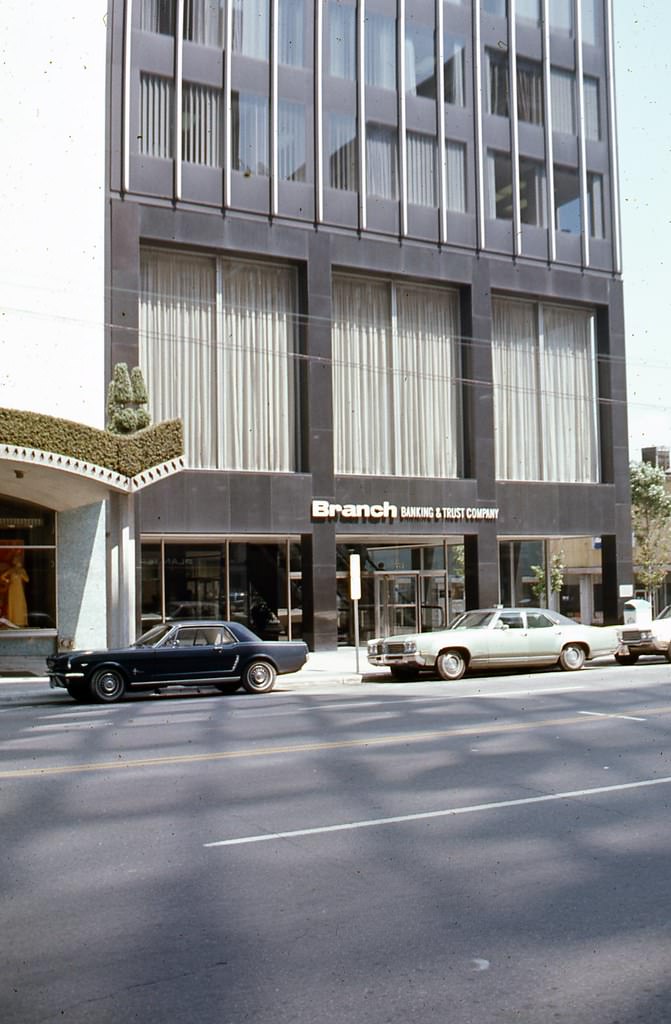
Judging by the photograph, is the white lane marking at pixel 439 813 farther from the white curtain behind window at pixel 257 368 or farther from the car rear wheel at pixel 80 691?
the white curtain behind window at pixel 257 368

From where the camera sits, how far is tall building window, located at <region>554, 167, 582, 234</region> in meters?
35.2

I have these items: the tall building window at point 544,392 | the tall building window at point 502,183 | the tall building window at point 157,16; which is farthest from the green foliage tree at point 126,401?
the tall building window at point 502,183

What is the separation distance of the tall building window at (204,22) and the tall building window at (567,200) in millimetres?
11786

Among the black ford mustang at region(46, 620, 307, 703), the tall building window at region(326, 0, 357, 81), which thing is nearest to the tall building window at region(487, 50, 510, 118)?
the tall building window at region(326, 0, 357, 81)

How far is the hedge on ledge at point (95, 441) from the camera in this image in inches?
892

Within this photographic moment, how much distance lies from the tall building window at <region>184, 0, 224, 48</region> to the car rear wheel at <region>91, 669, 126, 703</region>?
19.0 m

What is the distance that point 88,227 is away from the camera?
89.8 ft

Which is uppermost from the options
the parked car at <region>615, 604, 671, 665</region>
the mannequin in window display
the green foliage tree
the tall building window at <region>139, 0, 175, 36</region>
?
the tall building window at <region>139, 0, 175, 36</region>

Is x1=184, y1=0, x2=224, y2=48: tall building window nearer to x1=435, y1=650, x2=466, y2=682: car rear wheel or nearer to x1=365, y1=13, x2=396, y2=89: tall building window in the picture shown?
x1=365, y1=13, x2=396, y2=89: tall building window

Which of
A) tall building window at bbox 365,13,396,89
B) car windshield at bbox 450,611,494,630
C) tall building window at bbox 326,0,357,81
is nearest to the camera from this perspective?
car windshield at bbox 450,611,494,630

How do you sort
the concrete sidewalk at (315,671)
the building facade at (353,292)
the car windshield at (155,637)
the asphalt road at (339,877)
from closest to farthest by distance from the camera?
the asphalt road at (339,877), the car windshield at (155,637), the concrete sidewalk at (315,671), the building facade at (353,292)

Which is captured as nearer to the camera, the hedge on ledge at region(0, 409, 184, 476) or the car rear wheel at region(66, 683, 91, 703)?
the car rear wheel at region(66, 683, 91, 703)

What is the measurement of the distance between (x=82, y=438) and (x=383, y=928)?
19.0 metres

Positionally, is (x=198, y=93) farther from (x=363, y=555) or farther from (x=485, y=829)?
(x=485, y=829)
